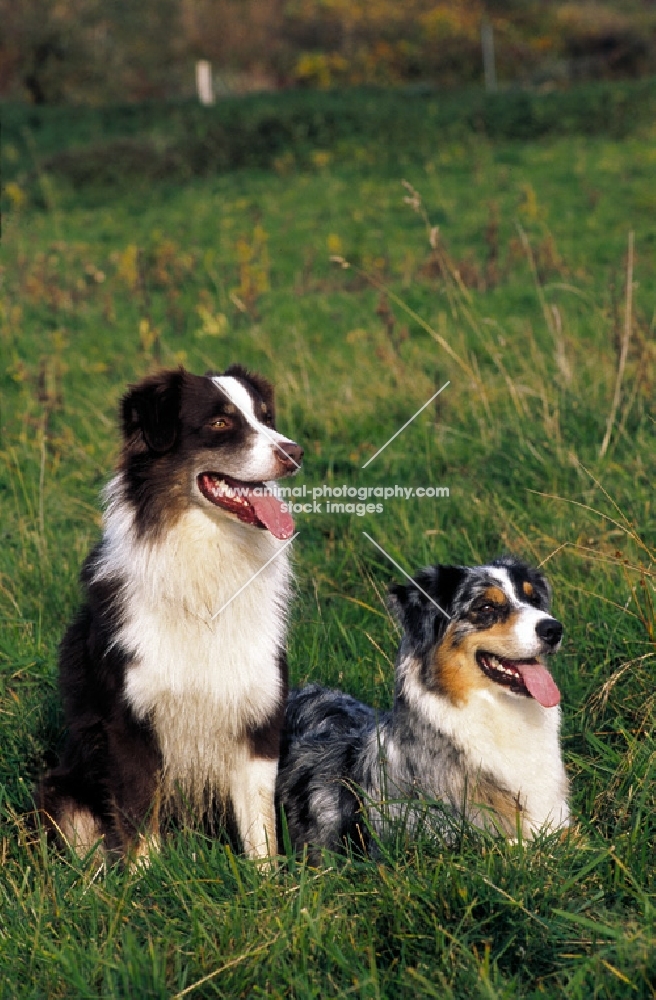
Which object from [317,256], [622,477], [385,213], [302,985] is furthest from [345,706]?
[385,213]

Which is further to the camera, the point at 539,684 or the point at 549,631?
the point at 539,684

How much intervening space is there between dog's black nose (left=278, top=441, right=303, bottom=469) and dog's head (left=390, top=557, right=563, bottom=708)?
0.56 metres

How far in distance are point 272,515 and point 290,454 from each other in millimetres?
258

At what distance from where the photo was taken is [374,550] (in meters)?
5.62

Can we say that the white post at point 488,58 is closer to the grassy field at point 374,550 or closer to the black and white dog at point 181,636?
the grassy field at point 374,550

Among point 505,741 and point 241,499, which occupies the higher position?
point 241,499

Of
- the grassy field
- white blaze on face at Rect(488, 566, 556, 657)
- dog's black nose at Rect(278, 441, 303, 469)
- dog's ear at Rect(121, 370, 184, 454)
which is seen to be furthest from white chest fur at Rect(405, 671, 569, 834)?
dog's ear at Rect(121, 370, 184, 454)

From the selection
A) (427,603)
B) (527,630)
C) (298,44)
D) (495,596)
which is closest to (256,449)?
(427,603)

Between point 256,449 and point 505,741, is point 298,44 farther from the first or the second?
point 505,741

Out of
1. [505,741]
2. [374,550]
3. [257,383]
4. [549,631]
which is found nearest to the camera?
Result: [549,631]

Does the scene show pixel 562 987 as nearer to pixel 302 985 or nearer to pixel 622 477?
pixel 302 985

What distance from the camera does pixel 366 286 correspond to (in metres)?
12.1

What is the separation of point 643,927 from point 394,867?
705mm

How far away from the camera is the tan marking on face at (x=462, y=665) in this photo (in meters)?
3.59
